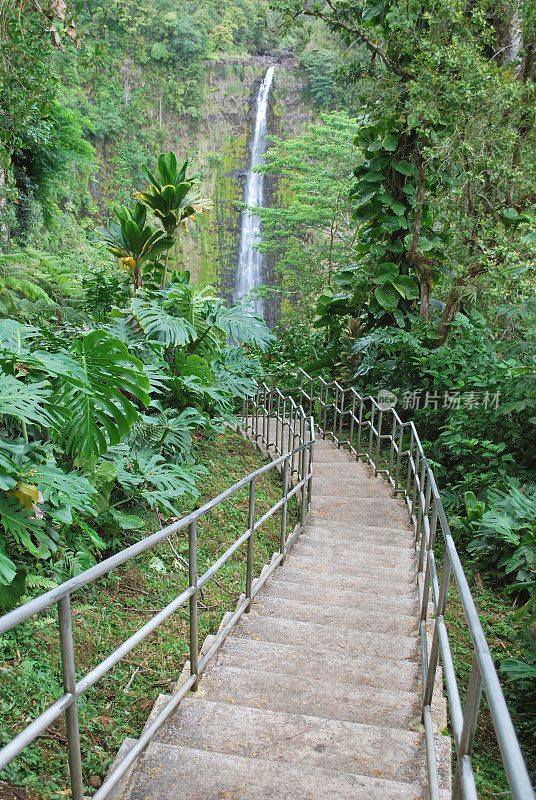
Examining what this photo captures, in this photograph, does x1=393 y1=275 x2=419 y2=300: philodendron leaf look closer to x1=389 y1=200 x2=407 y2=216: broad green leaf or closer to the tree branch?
x1=389 y1=200 x2=407 y2=216: broad green leaf

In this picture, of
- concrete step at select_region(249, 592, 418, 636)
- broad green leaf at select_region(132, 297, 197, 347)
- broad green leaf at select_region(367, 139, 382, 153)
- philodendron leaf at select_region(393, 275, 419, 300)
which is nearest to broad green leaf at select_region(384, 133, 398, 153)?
broad green leaf at select_region(367, 139, 382, 153)

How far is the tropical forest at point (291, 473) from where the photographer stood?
5.86ft

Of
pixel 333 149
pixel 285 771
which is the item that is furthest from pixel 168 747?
pixel 333 149

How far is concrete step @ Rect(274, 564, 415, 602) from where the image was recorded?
11.6ft

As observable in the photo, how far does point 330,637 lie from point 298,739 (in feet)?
3.15

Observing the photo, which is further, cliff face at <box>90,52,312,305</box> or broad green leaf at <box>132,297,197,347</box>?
cliff face at <box>90,52,312,305</box>

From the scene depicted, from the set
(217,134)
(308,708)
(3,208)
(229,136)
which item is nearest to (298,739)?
(308,708)

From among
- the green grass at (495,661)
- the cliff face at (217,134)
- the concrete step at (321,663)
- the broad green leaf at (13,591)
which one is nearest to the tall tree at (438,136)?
the green grass at (495,661)

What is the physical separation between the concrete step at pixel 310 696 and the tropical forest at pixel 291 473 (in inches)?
0.5

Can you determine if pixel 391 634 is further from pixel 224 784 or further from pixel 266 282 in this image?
pixel 266 282

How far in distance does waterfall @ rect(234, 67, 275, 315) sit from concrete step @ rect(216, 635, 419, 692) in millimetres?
20015

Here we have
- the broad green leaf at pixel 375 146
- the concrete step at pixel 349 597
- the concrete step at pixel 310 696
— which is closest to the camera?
the concrete step at pixel 310 696

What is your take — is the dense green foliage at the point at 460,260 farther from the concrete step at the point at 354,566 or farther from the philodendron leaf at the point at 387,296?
the concrete step at the point at 354,566

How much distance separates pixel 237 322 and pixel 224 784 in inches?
156
